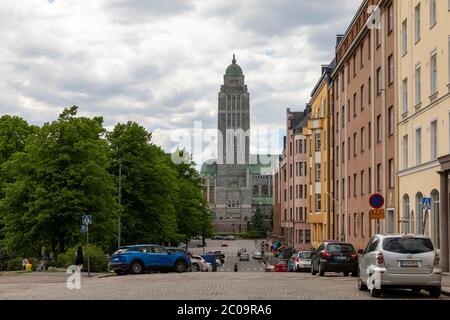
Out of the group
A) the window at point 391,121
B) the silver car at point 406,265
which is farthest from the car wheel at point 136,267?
the silver car at point 406,265

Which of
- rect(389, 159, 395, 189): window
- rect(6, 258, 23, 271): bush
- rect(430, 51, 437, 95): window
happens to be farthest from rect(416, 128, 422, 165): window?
rect(6, 258, 23, 271): bush

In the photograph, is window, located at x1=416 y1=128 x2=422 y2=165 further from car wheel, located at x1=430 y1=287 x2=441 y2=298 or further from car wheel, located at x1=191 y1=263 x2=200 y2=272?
car wheel, located at x1=430 y1=287 x2=441 y2=298

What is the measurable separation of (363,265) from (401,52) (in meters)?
20.9

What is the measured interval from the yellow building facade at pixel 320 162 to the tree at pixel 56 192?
24.4 metres

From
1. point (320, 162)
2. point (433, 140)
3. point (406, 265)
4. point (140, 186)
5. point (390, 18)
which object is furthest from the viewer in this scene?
point (320, 162)

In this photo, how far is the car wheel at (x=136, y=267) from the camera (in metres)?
36.2

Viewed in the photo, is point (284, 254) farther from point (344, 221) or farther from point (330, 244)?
point (330, 244)

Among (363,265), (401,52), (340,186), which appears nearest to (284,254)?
(340,186)

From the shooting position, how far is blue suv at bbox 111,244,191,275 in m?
36.1

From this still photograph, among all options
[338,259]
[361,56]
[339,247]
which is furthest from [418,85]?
[361,56]

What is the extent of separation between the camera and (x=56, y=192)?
48.2m

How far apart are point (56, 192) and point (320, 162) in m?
34.7

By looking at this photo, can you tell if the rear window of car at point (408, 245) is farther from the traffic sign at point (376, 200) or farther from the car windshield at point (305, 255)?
the car windshield at point (305, 255)

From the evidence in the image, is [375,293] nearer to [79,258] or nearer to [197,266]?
[79,258]
